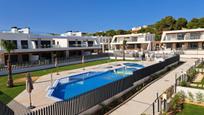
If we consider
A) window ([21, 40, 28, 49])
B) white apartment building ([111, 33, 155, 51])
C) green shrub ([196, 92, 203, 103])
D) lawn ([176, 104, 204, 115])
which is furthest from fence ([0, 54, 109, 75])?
white apartment building ([111, 33, 155, 51])

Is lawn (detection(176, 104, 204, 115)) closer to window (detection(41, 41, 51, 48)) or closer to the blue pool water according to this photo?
the blue pool water

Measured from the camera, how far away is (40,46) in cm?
3369

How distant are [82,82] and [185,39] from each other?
1434 inches

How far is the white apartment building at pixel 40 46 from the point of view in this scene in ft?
95.9

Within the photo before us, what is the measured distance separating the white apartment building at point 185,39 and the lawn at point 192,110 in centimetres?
3800

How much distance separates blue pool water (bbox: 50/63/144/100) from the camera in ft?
53.5

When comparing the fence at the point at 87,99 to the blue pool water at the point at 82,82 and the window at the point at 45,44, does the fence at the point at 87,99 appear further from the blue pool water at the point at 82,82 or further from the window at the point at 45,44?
the window at the point at 45,44

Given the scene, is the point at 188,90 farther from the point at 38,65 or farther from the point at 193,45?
the point at 193,45

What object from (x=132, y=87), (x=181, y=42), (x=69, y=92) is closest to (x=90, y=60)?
(x=69, y=92)

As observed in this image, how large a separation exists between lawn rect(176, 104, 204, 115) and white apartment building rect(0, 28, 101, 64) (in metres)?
22.9

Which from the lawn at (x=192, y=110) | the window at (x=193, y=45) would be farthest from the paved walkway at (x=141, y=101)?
the window at (x=193, y=45)

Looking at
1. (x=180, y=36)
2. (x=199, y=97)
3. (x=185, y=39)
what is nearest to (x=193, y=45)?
(x=185, y=39)

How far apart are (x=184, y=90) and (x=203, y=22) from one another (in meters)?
54.7

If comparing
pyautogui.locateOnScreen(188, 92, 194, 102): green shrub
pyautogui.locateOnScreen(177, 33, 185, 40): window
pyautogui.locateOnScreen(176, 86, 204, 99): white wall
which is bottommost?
pyautogui.locateOnScreen(188, 92, 194, 102): green shrub
